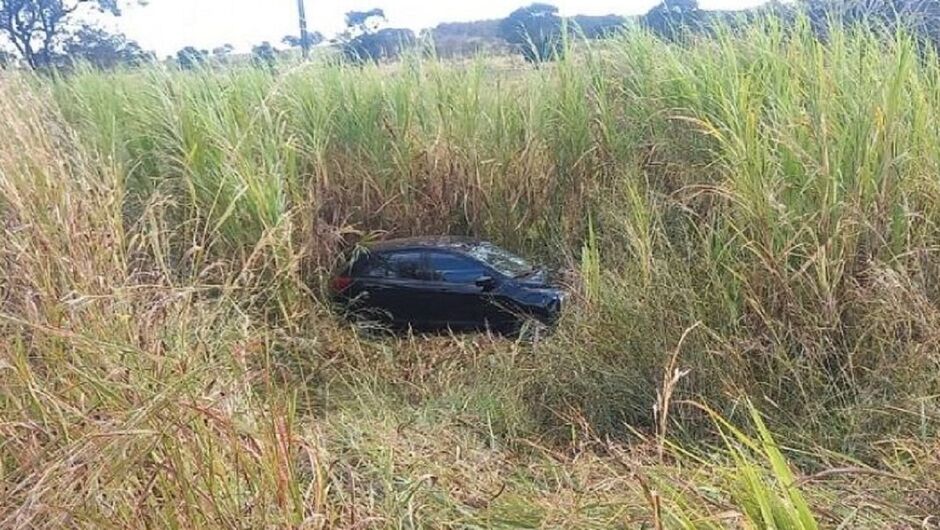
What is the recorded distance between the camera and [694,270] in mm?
4520

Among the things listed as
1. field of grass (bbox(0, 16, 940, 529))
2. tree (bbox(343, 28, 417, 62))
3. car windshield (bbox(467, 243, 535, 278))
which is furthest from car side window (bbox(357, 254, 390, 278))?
tree (bbox(343, 28, 417, 62))

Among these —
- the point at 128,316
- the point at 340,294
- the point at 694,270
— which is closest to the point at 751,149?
the point at 694,270

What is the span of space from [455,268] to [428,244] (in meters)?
0.39

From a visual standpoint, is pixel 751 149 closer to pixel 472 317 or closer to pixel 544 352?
pixel 544 352

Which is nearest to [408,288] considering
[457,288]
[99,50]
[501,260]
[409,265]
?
[409,265]

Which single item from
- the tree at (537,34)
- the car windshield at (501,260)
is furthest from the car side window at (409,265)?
the tree at (537,34)

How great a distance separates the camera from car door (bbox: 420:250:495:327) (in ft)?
23.1

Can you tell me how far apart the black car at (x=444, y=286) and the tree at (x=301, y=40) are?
15.4 ft

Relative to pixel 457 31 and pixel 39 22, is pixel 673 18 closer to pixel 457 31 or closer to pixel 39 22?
pixel 457 31

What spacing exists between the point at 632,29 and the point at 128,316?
5847 millimetres

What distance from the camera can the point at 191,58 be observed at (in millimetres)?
8523

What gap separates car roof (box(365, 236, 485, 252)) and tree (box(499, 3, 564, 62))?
7.99ft

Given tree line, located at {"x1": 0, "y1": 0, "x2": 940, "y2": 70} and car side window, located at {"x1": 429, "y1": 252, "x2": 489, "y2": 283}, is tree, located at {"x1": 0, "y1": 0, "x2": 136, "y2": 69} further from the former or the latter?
car side window, located at {"x1": 429, "y1": 252, "x2": 489, "y2": 283}

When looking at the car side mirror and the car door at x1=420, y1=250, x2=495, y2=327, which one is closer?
the car side mirror
